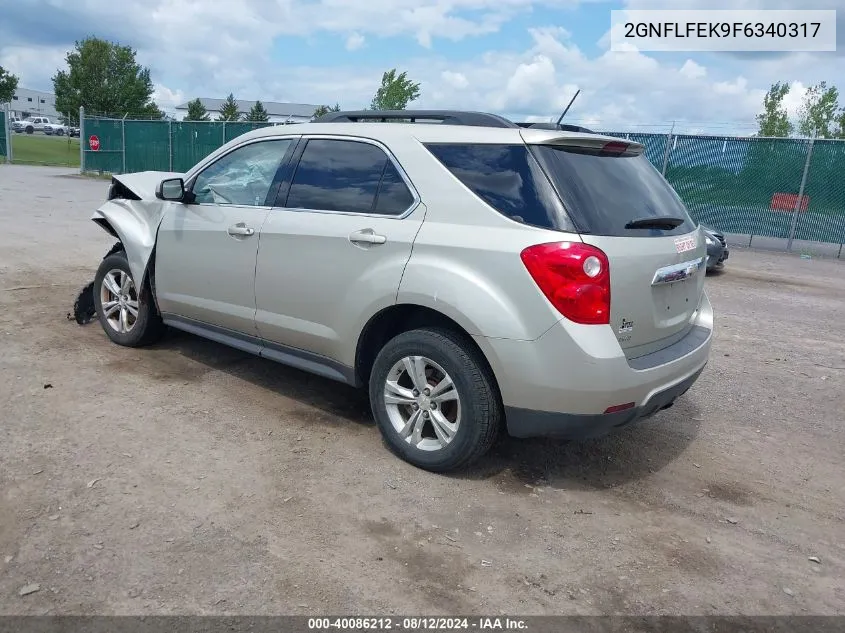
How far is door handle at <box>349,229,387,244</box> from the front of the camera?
12.5 ft

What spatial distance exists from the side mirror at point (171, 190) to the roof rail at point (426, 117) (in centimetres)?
114

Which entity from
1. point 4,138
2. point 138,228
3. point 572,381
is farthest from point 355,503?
point 4,138

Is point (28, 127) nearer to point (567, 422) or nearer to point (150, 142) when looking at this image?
point (150, 142)

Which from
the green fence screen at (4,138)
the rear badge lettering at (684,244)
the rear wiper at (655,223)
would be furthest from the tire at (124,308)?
the green fence screen at (4,138)

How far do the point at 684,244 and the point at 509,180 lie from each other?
107cm

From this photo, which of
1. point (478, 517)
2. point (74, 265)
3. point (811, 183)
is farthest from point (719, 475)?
point (811, 183)

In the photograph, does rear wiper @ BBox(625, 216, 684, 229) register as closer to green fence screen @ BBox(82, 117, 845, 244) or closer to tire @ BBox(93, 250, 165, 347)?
tire @ BBox(93, 250, 165, 347)

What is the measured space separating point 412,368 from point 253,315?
52.2 inches

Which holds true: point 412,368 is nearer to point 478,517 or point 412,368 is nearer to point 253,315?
point 478,517

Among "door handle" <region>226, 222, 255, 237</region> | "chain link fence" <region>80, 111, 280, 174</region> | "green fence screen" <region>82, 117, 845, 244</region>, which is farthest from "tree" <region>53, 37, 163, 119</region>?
"door handle" <region>226, 222, 255, 237</region>

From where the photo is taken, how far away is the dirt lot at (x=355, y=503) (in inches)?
110

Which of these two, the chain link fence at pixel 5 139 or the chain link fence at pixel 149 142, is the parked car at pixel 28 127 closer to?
the chain link fence at pixel 5 139

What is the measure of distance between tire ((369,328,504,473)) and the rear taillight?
53 cm

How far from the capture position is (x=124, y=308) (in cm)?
561
